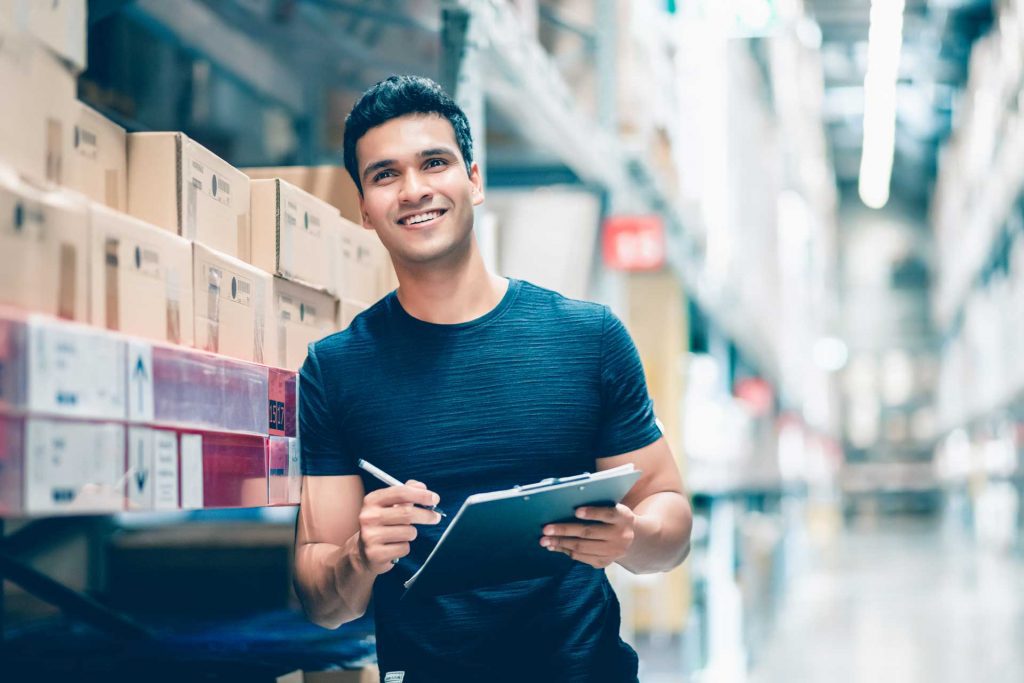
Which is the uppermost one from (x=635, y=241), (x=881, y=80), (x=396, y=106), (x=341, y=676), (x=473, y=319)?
(x=881, y=80)

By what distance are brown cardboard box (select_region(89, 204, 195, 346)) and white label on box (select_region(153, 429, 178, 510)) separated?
0.17 meters

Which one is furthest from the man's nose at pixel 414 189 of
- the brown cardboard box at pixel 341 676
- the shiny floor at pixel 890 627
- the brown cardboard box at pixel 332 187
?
the shiny floor at pixel 890 627

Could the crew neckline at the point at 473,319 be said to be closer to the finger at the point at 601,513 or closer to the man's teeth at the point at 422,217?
the man's teeth at the point at 422,217

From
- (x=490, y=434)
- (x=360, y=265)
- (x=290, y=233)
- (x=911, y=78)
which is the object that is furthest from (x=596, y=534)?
(x=911, y=78)

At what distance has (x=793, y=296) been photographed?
916 inches

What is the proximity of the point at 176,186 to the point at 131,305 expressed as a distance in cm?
36

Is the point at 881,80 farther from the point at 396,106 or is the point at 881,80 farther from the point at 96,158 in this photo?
the point at 96,158

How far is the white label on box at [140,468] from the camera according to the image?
1894 mm

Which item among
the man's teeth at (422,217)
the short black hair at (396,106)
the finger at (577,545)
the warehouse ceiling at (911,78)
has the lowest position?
the finger at (577,545)

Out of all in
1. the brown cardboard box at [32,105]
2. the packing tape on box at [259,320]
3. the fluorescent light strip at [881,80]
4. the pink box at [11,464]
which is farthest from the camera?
the fluorescent light strip at [881,80]

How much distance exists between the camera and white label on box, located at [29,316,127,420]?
1.64 metres

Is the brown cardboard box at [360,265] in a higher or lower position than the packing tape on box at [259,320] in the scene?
higher

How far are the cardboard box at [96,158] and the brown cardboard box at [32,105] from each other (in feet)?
0.13

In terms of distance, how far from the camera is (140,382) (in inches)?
75.4
